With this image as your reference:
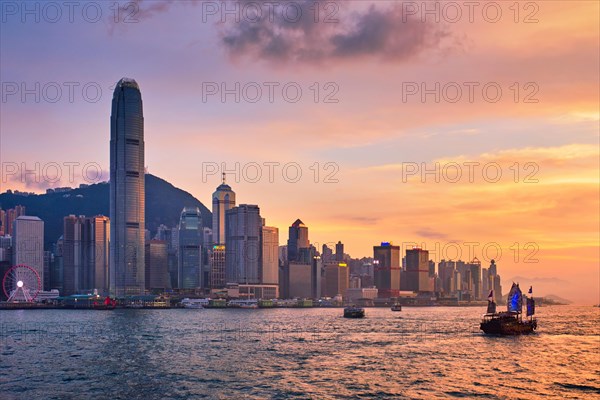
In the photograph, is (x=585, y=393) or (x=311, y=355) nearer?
(x=585, y=393)

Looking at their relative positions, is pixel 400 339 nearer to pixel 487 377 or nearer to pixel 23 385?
pixel 487 377

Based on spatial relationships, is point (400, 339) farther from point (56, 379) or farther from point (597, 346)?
point (56, 379)

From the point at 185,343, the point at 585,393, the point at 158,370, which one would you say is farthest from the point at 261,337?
the point at 585,393

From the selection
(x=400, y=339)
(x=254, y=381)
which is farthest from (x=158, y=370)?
(x=400, y=339)

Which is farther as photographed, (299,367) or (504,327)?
(504,327)

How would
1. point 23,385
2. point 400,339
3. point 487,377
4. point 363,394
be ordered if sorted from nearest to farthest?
point 363,394 < point 23,385 < point 487,377 < point 400,339

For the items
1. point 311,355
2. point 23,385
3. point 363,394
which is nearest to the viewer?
point 363,394

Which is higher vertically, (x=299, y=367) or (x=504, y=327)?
(x=299, y=367)

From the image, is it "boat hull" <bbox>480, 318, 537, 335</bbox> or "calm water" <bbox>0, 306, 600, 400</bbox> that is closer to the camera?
"calm water" <bbox>0, 306, 600, 400</bbox>

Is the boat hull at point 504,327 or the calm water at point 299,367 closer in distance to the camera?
the calm water at point 299,367
